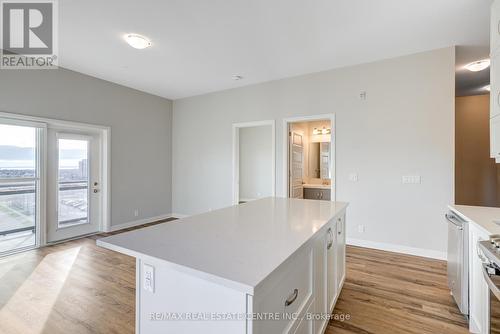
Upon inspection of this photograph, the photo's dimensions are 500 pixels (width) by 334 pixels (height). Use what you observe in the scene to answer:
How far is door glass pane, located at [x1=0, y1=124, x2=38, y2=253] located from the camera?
3.39m

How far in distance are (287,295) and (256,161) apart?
252 inches

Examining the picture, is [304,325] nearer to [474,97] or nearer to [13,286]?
[13,286]

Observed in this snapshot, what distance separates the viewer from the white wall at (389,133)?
10.8 feet

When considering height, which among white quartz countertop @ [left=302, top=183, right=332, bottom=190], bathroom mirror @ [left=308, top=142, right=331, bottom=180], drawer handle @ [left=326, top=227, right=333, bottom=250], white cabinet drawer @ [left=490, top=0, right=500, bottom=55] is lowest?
drawer handle @ [left=326, top=227, right=333, bottom=250]

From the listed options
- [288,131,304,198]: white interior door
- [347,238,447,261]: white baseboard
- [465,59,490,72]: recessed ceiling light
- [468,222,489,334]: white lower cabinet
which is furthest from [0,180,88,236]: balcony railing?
[465,59,490,72]: recessed ceiling light

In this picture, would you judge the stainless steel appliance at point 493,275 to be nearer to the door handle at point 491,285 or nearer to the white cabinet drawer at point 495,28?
the door handle at point 491,285

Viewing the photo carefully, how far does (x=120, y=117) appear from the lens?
4809mm

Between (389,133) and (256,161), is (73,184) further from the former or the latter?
(389,133)

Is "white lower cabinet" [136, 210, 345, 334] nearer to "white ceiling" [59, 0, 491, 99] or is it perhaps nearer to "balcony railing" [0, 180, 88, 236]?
"white ceiling" [59, 0, 491, 99]

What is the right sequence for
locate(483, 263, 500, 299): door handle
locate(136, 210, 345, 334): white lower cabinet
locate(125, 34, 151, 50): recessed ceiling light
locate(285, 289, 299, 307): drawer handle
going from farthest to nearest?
locate(125, 34, 151, 50): recessed ceiling light < locate(483, 263, 500, 299): door handle < locate(285, 289, 299, 307): drawer handle < locate(136, 210, 345, 334): white lower cabinet

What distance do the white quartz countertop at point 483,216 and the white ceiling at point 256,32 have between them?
2060 millimetres

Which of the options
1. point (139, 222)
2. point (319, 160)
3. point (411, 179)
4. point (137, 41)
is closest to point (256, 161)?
Result: point (319, 160)

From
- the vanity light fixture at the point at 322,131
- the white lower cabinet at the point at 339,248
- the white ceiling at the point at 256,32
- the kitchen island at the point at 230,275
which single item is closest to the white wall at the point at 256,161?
the vanity light fixture at the point at 322,131

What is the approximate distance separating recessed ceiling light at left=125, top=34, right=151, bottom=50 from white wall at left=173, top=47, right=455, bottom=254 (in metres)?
2.27
